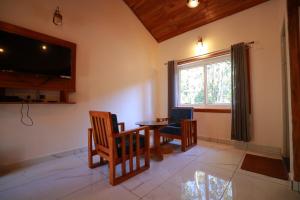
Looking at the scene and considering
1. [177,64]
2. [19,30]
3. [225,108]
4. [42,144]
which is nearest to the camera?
[19,30]

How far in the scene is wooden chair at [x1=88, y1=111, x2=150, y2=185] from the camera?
66.7 inches

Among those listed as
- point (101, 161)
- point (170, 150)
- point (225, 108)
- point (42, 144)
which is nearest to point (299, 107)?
point (225, 108)

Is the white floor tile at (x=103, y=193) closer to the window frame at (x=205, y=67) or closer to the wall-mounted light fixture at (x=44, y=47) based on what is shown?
the wall-mounted light fixture at (x=44, y=47)

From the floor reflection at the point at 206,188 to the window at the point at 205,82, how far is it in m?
1.95

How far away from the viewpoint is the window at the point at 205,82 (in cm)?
331

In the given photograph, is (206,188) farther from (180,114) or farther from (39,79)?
(39,79)

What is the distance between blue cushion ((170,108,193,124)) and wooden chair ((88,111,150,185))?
1433mm

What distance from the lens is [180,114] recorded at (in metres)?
3.43

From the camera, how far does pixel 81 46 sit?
2.83m

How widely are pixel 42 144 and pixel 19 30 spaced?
1.71 meters

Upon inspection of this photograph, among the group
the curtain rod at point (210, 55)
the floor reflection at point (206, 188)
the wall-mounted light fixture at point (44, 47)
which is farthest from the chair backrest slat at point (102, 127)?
the curtain rod at point (210, 55)

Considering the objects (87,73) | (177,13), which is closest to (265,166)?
(87,73)

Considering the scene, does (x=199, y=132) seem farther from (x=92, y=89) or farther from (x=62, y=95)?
(x=62, y=95)

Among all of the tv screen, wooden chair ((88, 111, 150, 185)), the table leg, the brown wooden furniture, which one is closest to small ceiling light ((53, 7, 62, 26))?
the brown wooden furniture
